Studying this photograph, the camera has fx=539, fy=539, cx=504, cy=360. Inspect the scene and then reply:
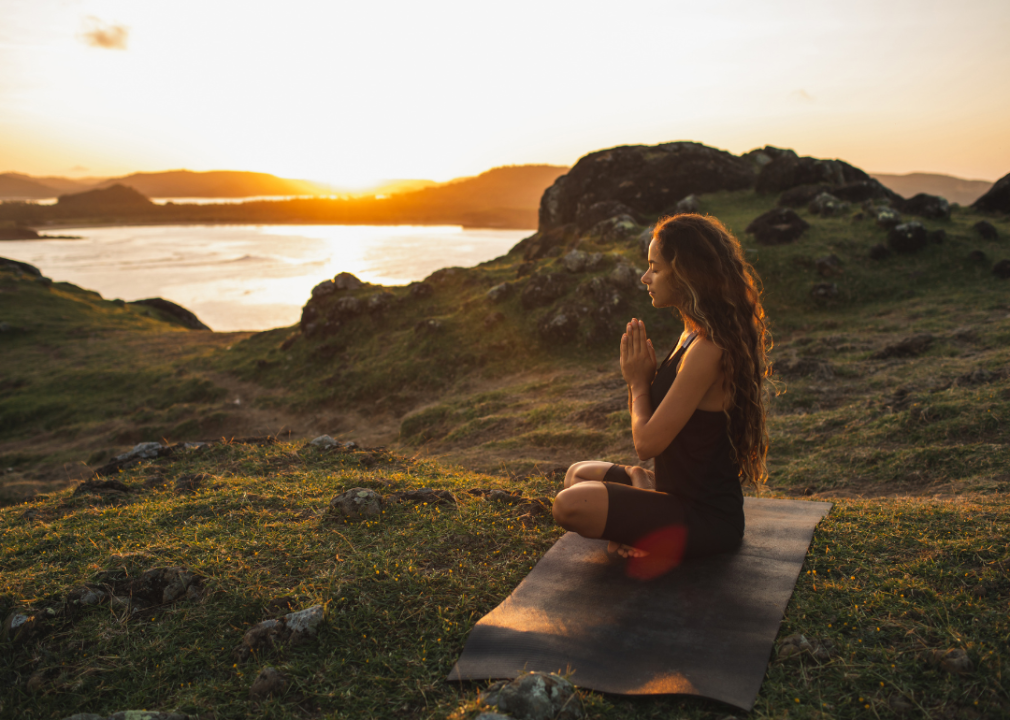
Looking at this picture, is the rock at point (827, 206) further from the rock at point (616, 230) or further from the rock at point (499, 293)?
the rock at point (499, 293)

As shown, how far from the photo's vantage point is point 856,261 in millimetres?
16781

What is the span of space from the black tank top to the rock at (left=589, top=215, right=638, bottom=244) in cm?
1778

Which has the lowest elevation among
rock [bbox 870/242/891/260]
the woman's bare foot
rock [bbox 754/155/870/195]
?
the woman's bare foot

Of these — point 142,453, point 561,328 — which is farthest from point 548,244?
point 142,453

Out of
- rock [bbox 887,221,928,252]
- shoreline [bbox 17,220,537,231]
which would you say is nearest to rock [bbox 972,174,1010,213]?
rock [bbox 887,221,928,252]

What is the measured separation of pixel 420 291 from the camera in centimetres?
1988

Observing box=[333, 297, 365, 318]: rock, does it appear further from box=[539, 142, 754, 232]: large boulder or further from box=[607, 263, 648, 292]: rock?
box=[539, 142, 754, 232]: large boulder

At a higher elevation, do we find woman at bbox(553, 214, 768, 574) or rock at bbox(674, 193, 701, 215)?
rock at bbox(674, 193, 701, 215)

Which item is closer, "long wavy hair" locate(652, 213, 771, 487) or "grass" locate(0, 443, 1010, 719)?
"grass" locate(0, 443, 1010, 719)

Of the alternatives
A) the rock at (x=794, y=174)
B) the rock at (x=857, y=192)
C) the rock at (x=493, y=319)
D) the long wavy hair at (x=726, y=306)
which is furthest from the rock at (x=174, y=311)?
the long wavy hair at (x=726, y=306)

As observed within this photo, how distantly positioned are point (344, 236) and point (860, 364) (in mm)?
76700

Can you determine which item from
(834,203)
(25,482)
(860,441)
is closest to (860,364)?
(860,441)

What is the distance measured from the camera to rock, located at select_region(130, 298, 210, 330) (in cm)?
3634

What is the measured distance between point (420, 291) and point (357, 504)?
595 inches
